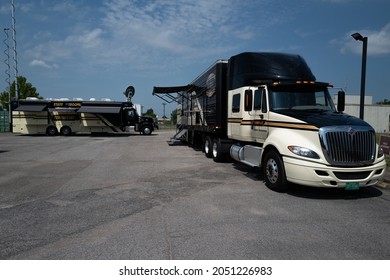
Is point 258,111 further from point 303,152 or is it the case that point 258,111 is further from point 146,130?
point 146,130

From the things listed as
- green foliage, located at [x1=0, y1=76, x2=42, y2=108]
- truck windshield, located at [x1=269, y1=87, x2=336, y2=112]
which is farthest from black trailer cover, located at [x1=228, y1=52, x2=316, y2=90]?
green foliage, located at [x1=0, y1=76, x2=42, y2=108]

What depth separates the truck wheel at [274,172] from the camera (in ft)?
22.5

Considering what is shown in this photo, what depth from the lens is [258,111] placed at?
841cm

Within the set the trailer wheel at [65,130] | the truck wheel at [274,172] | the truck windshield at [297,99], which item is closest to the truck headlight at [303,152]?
the truck wheel at [274,172]

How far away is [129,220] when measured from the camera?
204 inches

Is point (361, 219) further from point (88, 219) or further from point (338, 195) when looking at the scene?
point (88, 219)

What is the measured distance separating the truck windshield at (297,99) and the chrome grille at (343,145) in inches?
59.2

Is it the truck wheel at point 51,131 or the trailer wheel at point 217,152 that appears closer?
the trailer wheel at point 217,152

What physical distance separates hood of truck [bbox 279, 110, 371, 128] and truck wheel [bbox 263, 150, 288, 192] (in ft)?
3.22

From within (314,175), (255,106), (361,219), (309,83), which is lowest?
(361,219)

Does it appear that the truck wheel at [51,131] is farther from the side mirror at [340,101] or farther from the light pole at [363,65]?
the side mirror at [340,101]

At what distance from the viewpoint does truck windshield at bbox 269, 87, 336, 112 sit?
25.7ft

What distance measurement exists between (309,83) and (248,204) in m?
3.76
